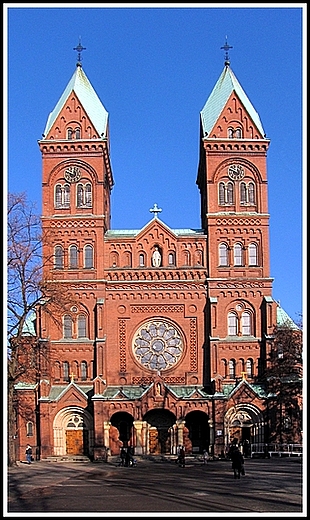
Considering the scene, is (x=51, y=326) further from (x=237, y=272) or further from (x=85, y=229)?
(x=237, y=272)

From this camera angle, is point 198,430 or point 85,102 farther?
point 85,102

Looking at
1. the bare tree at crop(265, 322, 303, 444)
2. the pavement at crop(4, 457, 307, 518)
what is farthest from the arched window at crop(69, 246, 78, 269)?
the pavement at crop(4, 457, 307, 518)

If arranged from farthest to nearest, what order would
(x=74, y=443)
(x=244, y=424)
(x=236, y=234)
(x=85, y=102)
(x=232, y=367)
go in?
(x=85, y=102)
(x=236, y=234)
(x=232, y=367)
(x=74, y=443)
(x=244, y=424)

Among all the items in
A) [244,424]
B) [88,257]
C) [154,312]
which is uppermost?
[88,257]

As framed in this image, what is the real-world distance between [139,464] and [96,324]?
11405 millimetres

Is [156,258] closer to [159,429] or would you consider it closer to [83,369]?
[83,369]

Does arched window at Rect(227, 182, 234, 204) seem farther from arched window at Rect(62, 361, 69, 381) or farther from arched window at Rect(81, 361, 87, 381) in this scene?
arched window at Rect(62, 361, 69, 381)

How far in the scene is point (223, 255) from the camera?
57.9 m

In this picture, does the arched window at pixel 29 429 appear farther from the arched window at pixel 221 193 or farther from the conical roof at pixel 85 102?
the conical roof at pixel 85 102

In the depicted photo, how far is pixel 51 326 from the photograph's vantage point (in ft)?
186

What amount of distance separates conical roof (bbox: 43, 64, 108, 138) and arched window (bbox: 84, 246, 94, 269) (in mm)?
9053

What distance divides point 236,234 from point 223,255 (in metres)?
1.91

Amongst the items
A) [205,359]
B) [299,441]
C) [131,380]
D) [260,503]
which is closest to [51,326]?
[131,380]

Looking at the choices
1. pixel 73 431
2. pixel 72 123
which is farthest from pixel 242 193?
pixel 73 431
